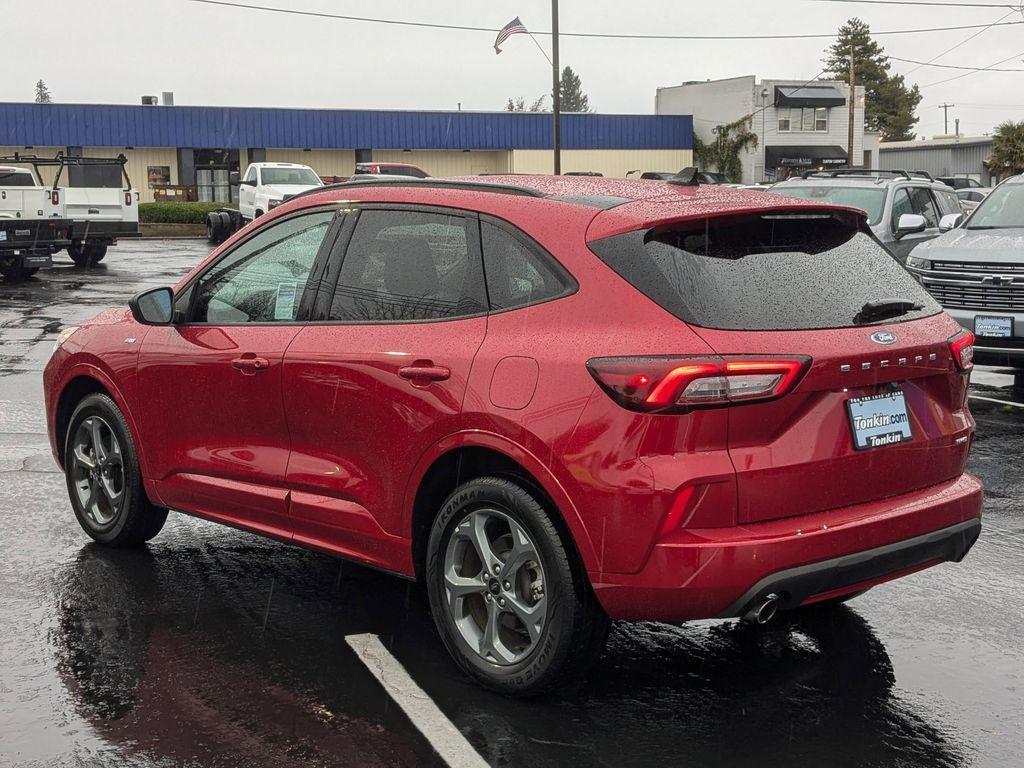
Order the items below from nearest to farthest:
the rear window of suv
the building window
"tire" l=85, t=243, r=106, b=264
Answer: the rear window of suv
"tire" l=85, t=243, r=106, b=264
the building window

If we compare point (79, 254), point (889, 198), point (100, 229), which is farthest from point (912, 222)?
point (79, 254)

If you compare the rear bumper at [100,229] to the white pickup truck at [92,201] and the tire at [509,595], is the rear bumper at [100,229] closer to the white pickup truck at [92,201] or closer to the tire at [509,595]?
the white pickup truck at [92,201]

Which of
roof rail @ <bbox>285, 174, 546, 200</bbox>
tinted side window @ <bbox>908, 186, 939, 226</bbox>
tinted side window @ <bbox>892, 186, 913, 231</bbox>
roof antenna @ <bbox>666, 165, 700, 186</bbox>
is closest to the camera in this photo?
roof rail @ <bbox>285, 174, 546, 200</bbox>

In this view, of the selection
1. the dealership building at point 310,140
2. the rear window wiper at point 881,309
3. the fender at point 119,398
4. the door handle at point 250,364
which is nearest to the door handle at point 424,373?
the door handle at point 250,364

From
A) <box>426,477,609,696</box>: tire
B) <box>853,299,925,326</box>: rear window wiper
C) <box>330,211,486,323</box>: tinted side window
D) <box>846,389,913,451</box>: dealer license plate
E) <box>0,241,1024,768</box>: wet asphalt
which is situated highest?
<box>330,211,486,323</box>: tinted side window

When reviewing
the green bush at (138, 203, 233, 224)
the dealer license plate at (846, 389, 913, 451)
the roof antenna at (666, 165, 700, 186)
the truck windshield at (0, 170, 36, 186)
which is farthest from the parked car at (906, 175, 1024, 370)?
the green bush at (138, 203, 233, 224)

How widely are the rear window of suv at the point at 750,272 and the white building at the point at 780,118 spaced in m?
60.4

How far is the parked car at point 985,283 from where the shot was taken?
1084 centimetres

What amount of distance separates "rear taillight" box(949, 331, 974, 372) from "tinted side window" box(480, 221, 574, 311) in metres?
1.41

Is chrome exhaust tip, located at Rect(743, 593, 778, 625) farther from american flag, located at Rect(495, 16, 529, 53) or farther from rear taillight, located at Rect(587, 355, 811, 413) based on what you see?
american flag, located at Rect(495, 16, 529, 53)

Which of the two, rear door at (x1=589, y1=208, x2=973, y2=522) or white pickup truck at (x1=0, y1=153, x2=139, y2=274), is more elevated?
white pickup truck at (x1=0, y1=153, x2=139, y2=274)

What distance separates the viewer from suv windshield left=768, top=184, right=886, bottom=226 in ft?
52.3

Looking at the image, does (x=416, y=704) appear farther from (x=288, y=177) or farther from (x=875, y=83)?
(x=875, y=83)

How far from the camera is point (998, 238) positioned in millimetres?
11633
